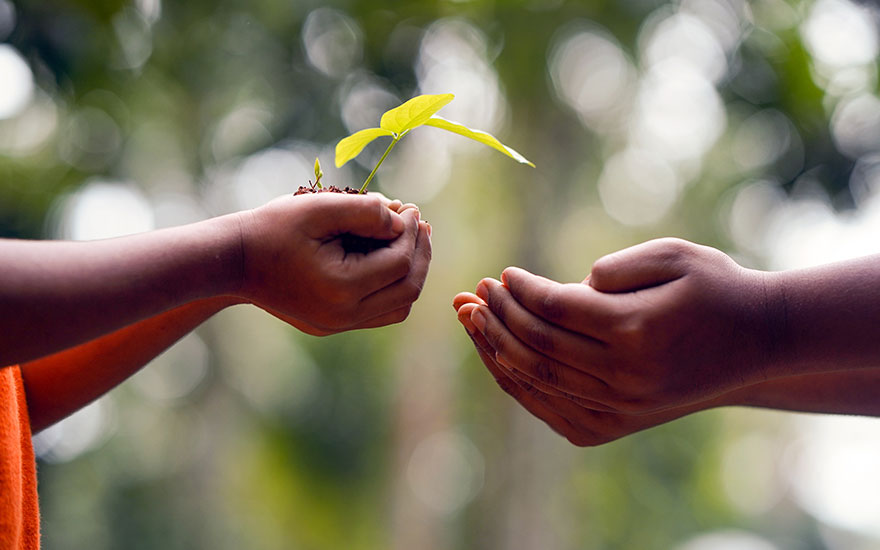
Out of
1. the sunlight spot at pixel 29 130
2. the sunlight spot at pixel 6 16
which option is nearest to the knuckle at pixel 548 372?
the sunlight spot at pixel 6 16

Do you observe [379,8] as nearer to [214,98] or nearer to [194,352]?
[214,98]

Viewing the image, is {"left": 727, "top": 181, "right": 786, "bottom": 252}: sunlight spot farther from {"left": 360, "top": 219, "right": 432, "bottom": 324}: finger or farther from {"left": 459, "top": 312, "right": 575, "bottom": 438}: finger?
{"left": 360, "top": 219, "right": 432, "bottom": 324}: finger

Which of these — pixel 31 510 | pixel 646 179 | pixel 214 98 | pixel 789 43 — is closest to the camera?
pixel 31 510

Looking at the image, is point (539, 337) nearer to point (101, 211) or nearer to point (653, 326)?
point (653, 326)

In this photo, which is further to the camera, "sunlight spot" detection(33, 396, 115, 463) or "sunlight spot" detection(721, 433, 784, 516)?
"sunlight spot" detection(721, 433, 784, 516)

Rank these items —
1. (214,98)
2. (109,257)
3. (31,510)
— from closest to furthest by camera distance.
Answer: (109,257), (31,510), (214,98)

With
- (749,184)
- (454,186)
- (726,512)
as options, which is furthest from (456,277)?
(726,512)

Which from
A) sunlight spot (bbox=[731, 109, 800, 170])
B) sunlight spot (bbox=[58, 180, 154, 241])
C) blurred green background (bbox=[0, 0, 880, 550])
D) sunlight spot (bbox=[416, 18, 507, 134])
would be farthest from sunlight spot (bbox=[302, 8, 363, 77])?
sunlight spot (bbox=[731, 109, 800, 170])

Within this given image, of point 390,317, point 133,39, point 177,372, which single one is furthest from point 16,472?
point 177,372
